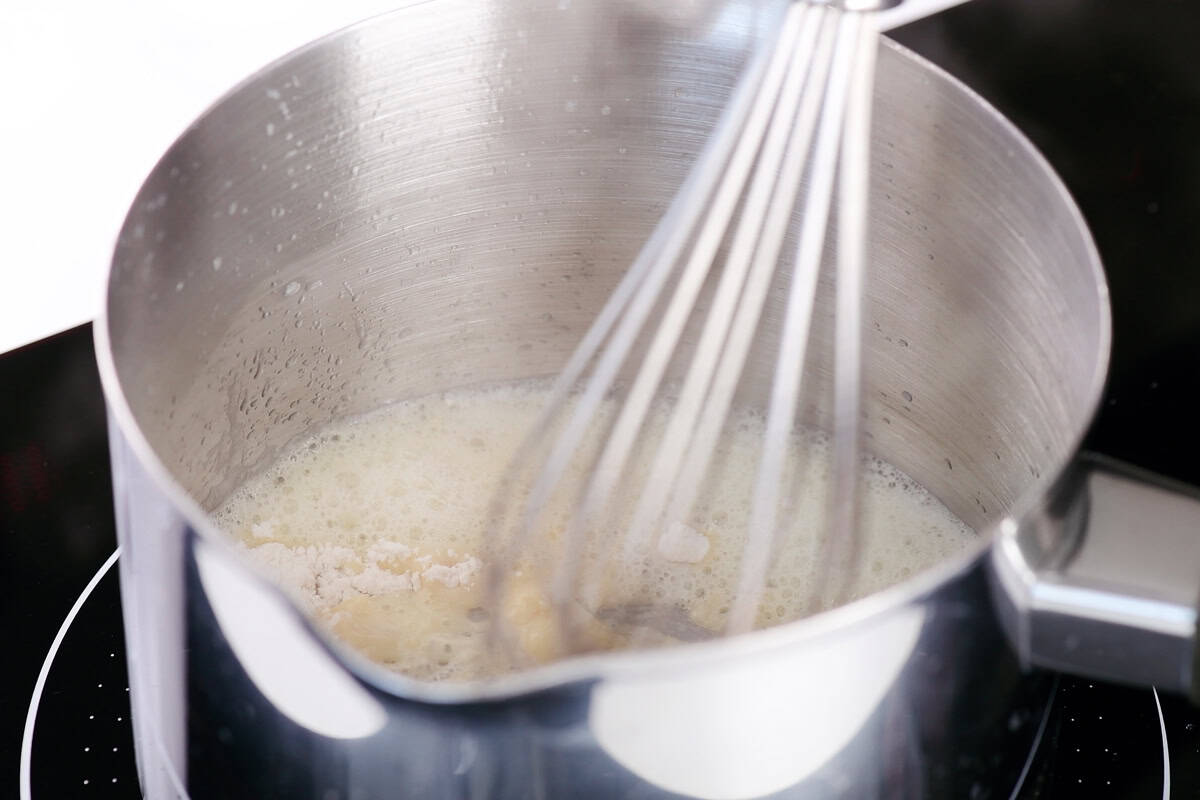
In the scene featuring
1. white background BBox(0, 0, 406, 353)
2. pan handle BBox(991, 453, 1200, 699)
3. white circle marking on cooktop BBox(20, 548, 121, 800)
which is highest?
white background BBox(0, 0, 406, 353)

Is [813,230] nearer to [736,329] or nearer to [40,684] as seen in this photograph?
[736,329]

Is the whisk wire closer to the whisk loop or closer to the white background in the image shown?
the whisk loop

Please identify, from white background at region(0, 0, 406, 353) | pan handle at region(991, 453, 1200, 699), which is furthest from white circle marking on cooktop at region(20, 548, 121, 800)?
pan handle at region(991, 453, 1200, 699)

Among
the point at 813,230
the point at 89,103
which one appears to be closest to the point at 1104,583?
the point at 813,230

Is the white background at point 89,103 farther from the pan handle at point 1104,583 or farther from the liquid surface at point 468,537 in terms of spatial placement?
the pan handle at point 1104,583

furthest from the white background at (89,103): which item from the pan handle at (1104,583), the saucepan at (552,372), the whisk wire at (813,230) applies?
the pan handle at (1104,583)

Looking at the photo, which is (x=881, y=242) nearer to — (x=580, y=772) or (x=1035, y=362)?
(x=1035, y=362)
